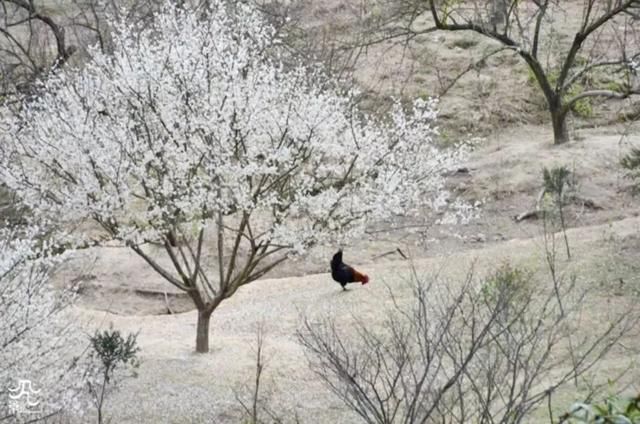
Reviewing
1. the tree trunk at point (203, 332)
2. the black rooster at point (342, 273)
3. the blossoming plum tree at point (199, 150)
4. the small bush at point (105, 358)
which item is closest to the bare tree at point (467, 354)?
the black rooster at point (342, 273)

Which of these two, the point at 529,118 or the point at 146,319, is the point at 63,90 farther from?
the point at 529,118

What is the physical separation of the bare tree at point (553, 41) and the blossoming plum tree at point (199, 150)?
5672 mm

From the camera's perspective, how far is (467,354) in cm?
584

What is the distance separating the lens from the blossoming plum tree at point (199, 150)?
7.53 metres

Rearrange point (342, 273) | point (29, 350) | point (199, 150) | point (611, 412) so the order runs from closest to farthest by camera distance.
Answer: point (611, 412)
point (29, 350)
point (199, 150)
point (342, 273)

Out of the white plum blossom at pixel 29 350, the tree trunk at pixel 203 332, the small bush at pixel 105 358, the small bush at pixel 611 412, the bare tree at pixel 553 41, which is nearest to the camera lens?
the small bush at pixel 611 412

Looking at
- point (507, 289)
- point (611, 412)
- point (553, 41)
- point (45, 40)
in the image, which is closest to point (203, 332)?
point (507, 289)

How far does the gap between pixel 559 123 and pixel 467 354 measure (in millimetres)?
8850

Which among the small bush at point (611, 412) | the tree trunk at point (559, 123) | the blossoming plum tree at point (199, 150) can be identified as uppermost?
the tree trunk at point (559, 123)

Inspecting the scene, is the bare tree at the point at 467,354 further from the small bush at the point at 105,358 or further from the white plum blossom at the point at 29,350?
the white plum blossom at the point at 29,350

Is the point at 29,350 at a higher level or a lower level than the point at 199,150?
lower

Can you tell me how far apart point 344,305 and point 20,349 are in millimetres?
3947

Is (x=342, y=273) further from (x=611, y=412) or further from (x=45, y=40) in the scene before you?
(x=45, y=40)

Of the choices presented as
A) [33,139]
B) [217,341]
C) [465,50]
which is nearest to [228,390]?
[217,341]
